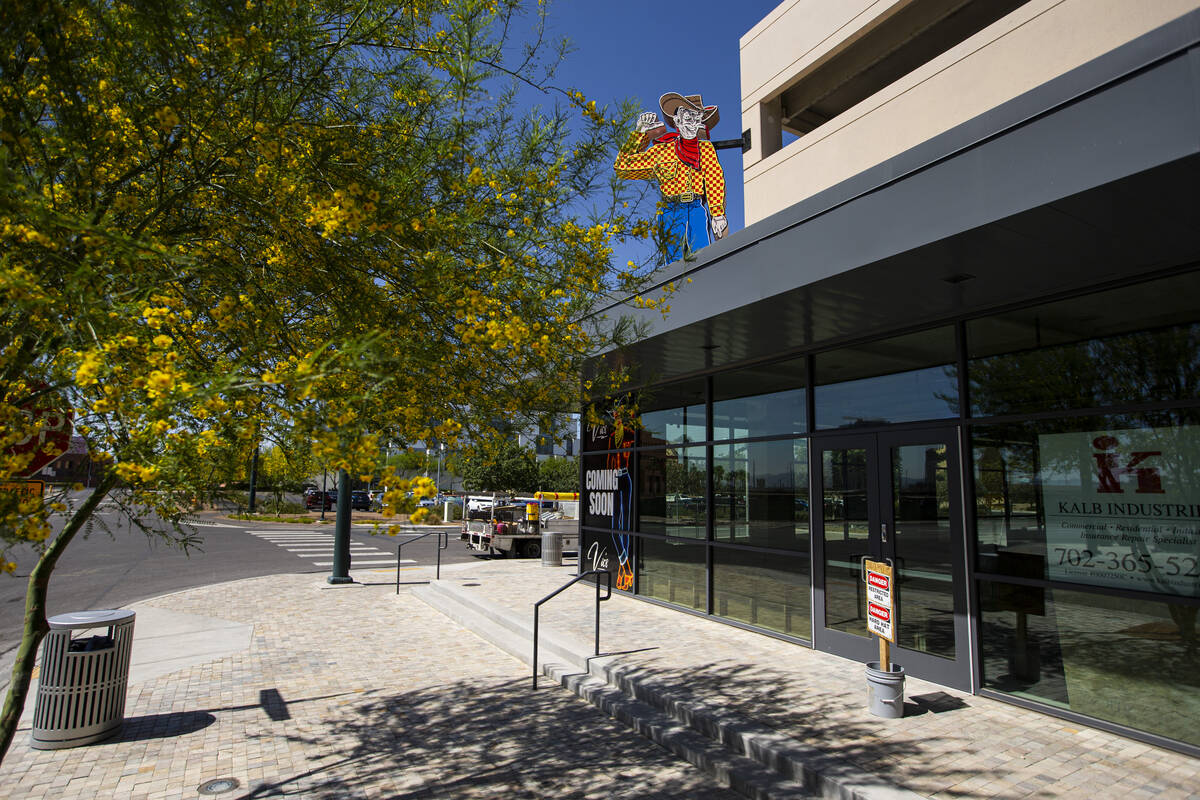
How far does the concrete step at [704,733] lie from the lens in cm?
439

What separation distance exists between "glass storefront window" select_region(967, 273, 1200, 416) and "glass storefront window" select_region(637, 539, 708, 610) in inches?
188

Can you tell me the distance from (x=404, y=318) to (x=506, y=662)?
523 centimetres

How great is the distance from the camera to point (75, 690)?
16.7 feet

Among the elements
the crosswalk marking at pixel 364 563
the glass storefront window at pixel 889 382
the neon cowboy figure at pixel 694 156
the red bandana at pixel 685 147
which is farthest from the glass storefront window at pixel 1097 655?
the crosswalk marking at pixel 364 563

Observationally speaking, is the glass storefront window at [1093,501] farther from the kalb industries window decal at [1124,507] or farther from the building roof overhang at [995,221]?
the building roof overhang at [995,221]

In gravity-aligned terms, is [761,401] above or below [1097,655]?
above

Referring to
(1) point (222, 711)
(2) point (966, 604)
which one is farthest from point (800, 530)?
(1) point (222, 711)

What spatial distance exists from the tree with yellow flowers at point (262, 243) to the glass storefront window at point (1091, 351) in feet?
13.5

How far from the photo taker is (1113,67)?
3717mm

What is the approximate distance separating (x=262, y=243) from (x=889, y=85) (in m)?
11.8

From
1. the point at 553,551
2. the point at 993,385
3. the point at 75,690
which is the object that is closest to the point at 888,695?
the point at 993,385

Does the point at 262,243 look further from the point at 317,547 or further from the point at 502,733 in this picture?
the point at 317,547

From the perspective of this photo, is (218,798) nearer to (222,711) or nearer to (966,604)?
(222,711)

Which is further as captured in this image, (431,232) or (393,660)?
(393,660)
